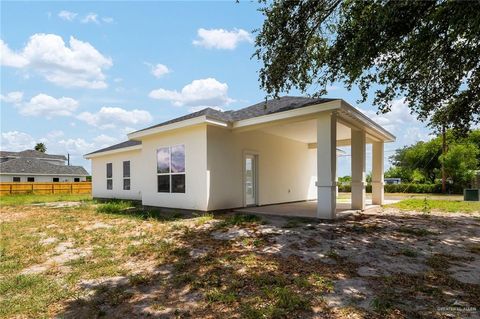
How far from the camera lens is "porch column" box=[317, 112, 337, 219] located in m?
7.54

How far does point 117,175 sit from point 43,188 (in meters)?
14.0

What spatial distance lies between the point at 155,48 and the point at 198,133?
2988 millimetres

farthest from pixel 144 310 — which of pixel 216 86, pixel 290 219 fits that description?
pixel 216 86

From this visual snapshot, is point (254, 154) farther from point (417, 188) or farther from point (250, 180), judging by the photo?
point (417, 188)

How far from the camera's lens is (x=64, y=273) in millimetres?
4355

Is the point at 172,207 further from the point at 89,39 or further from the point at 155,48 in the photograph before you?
the point at 89,39

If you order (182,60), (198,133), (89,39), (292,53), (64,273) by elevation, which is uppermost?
(89,39)

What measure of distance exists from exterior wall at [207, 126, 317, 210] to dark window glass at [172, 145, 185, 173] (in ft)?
4.09

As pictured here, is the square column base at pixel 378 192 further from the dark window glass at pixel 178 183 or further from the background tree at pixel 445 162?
the dark window glass at pixel 178 183

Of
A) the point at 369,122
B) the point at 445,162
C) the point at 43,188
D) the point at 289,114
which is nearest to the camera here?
the point at 289,114

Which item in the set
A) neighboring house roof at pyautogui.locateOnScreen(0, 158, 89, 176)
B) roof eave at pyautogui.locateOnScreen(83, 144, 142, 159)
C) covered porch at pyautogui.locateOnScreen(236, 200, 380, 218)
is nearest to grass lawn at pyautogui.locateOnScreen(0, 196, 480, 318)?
covered porch at pyautogui.locateOnScreen(236, 200, 380, 218)

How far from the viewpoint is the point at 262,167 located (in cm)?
1135

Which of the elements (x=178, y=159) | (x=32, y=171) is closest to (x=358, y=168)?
(x=178, y=159)

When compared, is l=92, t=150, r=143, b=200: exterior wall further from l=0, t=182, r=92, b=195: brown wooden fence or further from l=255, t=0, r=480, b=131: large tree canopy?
l=0, t=182, r=92, b=195: brown wooden fence
